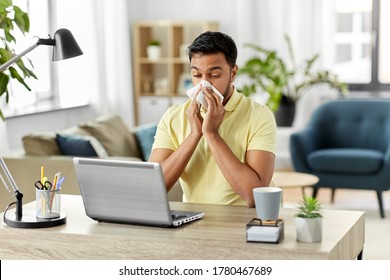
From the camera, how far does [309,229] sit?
2287mm

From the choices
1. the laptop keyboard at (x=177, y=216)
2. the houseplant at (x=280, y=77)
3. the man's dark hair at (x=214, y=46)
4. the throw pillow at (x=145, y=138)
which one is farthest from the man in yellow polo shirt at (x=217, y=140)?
the houseplant at (x=280, y=77)

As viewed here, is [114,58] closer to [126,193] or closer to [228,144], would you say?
[228,144]

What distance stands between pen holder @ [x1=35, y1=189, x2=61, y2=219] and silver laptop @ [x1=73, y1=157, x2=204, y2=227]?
14cm

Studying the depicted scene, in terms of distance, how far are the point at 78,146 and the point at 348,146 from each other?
2.62 meters

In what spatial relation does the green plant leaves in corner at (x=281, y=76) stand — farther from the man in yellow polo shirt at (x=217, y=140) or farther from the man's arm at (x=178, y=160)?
the man's arm at (x=178, y=160)

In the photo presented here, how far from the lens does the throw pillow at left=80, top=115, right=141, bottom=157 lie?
592 centimetres

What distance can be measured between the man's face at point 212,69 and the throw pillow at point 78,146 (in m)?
2.49

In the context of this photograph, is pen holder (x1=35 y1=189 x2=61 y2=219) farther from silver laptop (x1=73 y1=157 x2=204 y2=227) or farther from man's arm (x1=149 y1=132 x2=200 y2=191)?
man's arm (x1=149 y1=132 x2=200 y2=191)

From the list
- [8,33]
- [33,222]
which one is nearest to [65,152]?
[8,33]

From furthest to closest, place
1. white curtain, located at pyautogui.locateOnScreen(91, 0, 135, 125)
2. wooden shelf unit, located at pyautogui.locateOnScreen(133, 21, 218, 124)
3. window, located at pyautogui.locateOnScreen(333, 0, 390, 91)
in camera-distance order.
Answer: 1. wooden shelf unit, located at pyautogui.locateOnScreen(133, 21, 218, 124)
2. window, located at pyautogui.locateOnScreen(333, 0, 390, 91)
3. white curtain, located at pyautogui.locateOnScreen(91, 0, 135, 125)

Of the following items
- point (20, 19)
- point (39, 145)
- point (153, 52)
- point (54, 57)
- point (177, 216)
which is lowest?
point (39, 145)

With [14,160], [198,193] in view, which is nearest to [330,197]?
[14,160]

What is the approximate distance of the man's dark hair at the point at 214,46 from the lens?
9.56 ft

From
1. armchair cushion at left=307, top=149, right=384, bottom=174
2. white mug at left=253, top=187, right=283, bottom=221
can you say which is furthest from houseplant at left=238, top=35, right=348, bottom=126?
white mug at left=253, top=187, right=283, bottom=221
